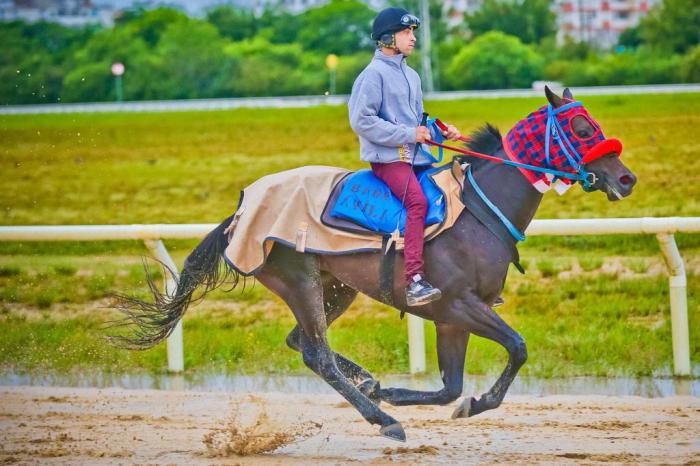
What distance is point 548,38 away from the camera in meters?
49.3

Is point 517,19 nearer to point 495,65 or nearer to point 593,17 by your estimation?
point 495,65

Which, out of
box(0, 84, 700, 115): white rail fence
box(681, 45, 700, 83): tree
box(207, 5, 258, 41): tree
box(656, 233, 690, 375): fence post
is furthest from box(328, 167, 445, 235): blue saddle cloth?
box(207, 5, 258, 41): tree

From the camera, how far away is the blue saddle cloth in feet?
21.8

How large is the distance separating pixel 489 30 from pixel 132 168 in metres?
32.9

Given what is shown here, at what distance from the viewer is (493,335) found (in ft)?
21.2

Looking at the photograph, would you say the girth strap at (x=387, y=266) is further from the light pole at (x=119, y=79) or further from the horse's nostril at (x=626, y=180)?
the light pole at (x=119, y=79)

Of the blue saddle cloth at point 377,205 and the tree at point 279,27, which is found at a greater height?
the tree at point 279,27

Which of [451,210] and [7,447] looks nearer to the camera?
[451,210]

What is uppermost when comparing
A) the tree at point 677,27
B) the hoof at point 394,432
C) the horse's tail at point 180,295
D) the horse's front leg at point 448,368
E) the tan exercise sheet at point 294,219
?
A: the tree at point 677,27

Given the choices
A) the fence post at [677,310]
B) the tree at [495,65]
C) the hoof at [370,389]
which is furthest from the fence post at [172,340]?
the tree at [495,65]

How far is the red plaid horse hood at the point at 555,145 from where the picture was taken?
6.48 metres

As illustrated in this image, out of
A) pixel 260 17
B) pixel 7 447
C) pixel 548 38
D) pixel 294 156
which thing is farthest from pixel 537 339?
pixel 260 17

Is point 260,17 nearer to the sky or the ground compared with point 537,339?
nearer to the sky

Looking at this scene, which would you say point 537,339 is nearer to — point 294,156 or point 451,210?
point 451,210
